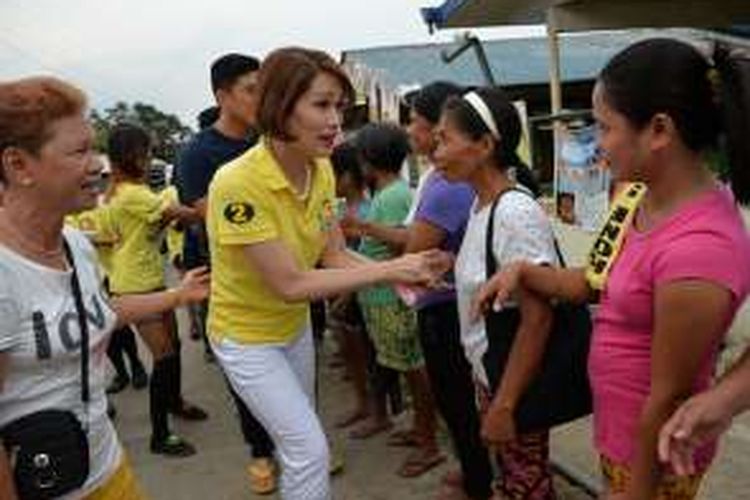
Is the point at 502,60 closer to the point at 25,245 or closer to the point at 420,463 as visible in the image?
the point at 420,463

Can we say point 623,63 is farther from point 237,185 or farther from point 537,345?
point 237,185

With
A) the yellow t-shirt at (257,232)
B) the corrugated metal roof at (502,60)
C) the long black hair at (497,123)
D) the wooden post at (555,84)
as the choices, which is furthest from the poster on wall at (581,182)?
the corrugated metal roof at (502,60)

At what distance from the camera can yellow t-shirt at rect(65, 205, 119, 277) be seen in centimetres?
Result: 648

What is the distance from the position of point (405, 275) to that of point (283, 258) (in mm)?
444

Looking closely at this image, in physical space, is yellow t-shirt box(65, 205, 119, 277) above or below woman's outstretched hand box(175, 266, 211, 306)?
below

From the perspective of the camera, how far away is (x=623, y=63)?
7.30ft

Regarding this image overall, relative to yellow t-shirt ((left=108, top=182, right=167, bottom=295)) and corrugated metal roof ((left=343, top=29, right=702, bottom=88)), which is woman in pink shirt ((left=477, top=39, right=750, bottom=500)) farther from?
corrugated metal roof ((left=343, top=29, right=702, bottom=88))

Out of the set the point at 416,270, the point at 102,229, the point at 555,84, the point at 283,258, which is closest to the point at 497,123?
the point at 416,270

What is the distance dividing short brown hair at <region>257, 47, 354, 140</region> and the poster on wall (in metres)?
3.89

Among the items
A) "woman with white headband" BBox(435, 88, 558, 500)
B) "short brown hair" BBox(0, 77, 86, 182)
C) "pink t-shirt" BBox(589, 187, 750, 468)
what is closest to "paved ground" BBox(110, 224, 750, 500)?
"woman with white headband" BBox(435, 88, 558, 500)

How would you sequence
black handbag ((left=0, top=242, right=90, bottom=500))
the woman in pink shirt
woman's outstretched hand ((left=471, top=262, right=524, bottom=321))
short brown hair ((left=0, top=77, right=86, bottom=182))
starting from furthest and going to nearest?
1. woman's outstretched hand ((left=471, top=262, right=524, bottom=321))
2. short brown hair ((left=0, top=77, right=86, bottom=182))
3. black handbag ((left=0, top=242, right=90, bottom=500))
4. the woman in pink shirt

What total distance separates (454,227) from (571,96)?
12747 millimetres

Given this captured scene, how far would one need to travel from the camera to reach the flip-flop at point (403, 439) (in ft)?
Result: 18.5

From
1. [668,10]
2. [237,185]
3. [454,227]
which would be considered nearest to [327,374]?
[454,227]
